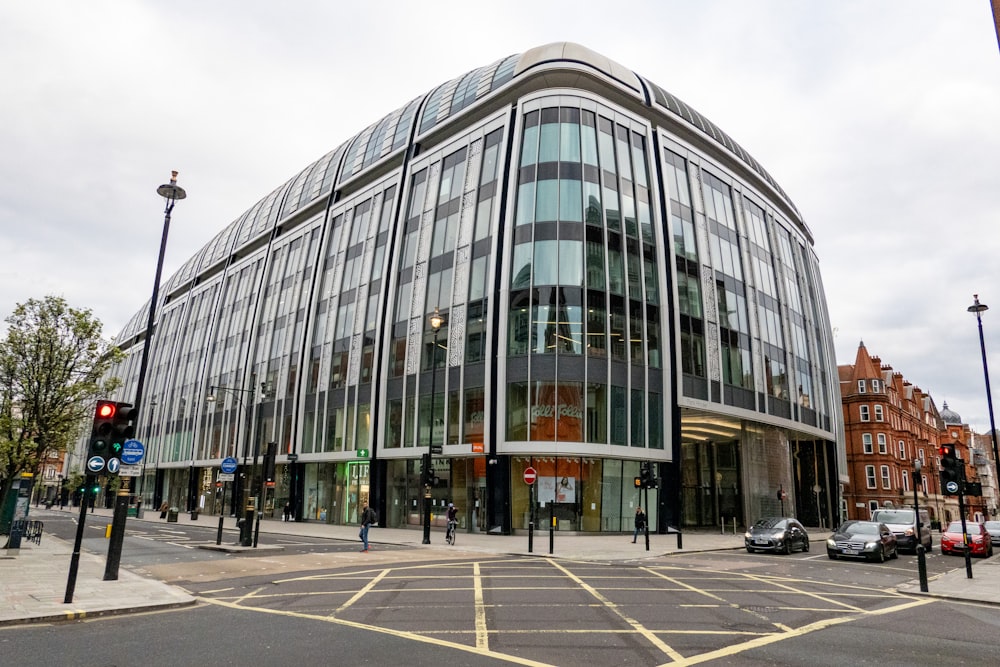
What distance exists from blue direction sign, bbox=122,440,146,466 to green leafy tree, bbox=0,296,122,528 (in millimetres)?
7301

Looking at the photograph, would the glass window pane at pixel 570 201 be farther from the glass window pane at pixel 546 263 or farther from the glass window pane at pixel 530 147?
the glass window pane at pixel 530 147

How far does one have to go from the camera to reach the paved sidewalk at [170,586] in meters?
11.0

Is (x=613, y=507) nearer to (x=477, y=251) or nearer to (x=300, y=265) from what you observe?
(x=477, y=251)

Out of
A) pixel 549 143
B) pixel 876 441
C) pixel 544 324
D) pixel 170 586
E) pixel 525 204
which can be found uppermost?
pixel 549 143

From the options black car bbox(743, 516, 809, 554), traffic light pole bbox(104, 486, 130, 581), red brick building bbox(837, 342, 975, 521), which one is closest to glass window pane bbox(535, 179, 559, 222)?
black car bbox(743, 516, 809, 554)

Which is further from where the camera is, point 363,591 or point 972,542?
point 972,542

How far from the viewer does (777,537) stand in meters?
24.2

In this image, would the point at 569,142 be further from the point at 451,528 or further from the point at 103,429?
the point at 103,429

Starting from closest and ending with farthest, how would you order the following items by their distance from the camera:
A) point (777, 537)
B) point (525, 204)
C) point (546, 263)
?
point (777, 537) → point (546, 263) → point (525, 204)

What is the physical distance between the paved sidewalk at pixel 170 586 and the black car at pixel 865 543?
2170mm

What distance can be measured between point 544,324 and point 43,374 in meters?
20.9

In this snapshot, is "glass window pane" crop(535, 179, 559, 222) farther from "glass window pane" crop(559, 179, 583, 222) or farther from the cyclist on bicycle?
the cyclist on bicycle

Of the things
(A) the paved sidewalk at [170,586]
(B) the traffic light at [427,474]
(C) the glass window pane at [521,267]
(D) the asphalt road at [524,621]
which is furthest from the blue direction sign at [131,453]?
(C) the glass window pane at [521,267]

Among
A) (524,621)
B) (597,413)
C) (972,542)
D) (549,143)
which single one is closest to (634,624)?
(524,621)
